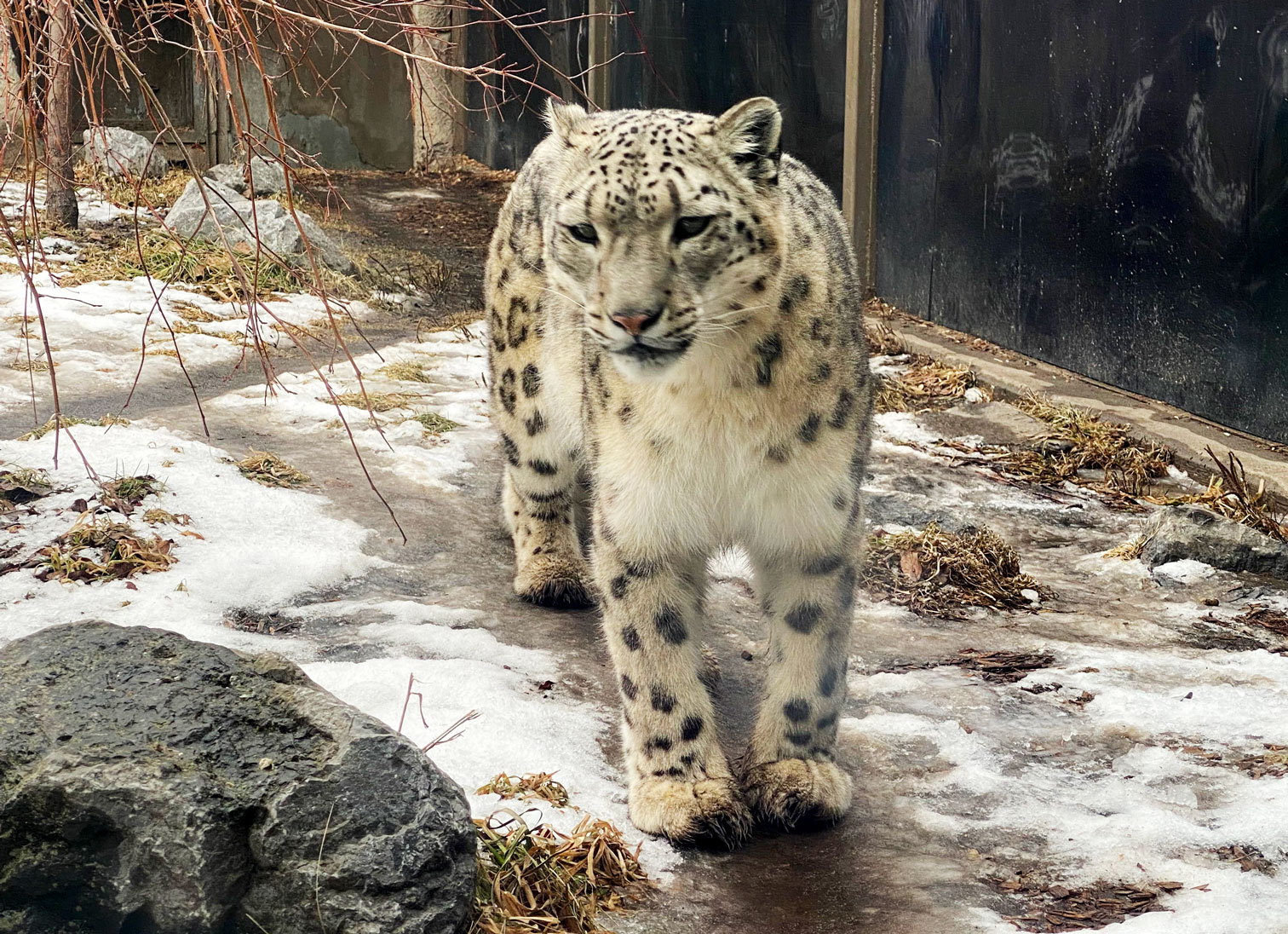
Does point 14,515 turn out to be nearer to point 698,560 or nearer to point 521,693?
point 521,693

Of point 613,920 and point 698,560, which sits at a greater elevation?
point 698,560

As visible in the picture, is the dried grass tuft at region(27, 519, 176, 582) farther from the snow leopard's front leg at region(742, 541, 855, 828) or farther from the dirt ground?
the dirt ground

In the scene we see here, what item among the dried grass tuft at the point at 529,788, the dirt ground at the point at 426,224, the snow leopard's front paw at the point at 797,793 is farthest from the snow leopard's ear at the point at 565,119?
the dirt ground at the point at 426,224

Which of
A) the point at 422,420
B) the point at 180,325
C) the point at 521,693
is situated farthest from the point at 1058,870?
the point at 180,325

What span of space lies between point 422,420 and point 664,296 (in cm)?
403

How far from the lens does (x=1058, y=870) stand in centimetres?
346

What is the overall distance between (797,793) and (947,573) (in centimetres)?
198

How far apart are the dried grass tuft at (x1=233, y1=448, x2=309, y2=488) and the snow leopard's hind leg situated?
1036 millimetres

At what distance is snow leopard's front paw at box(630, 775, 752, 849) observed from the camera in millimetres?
3588

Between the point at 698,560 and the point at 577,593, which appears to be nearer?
the point at 698,560

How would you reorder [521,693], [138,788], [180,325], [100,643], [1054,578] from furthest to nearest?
[180,325]
[1054,578]
[521,693]
[100,643]
[138,788]

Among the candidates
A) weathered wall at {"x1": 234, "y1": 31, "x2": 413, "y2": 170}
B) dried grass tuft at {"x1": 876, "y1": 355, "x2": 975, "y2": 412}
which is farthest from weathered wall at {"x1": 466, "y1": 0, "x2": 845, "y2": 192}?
weathered wall at {"x1": 234, "y1": 31, "x2": 413, "y2": 170}

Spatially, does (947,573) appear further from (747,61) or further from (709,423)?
(747,61)

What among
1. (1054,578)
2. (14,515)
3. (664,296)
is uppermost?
(664,296)
